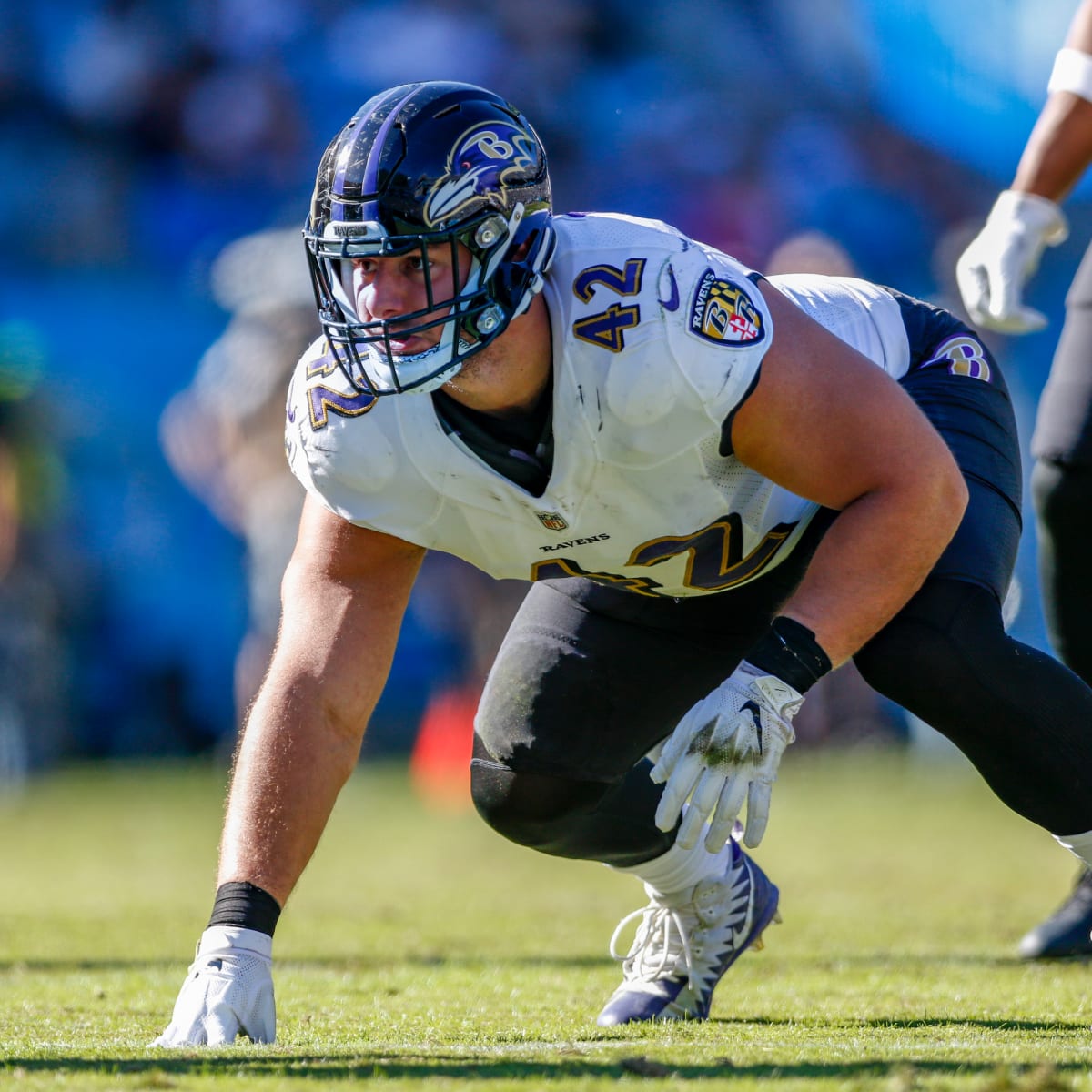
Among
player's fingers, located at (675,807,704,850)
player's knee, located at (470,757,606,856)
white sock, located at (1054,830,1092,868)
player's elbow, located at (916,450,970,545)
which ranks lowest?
player's knee, located at (470,757,606,856)

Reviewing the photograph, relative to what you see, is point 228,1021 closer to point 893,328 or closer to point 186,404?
point 893,328

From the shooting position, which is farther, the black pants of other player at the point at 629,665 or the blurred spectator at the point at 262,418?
the blurred spectator at the point at 262,418

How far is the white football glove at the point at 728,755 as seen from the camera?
8.45 feet

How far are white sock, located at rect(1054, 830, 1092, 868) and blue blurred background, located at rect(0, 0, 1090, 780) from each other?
6673 mm

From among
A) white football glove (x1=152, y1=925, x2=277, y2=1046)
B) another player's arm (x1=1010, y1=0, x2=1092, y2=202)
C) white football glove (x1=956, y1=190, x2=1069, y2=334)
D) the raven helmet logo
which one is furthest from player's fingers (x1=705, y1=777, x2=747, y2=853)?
another player's arm (x1=1010, y1=0, x2=1092, y2=202)

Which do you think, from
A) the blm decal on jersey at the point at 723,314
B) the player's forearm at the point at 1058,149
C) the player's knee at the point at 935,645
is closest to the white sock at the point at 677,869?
the player's knee at the point at 935,645

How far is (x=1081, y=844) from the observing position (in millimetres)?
2826

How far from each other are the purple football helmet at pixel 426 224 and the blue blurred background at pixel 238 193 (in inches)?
252

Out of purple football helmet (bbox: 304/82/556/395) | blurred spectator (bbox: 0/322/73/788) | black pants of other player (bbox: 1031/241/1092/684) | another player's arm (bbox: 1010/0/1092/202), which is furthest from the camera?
blurred spectator (bbox: 0/322/73/788)

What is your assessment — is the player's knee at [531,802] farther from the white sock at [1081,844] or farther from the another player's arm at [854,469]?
the white sock at [1081,844]

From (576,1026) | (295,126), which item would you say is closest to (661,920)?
(576,1026)

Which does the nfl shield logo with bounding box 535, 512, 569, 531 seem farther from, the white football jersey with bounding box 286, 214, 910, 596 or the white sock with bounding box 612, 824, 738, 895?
the white sock with bounding box 612, 824, 738, 895

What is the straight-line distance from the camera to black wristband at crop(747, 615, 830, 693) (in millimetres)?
2637

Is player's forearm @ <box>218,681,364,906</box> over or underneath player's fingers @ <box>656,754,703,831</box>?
underneath
